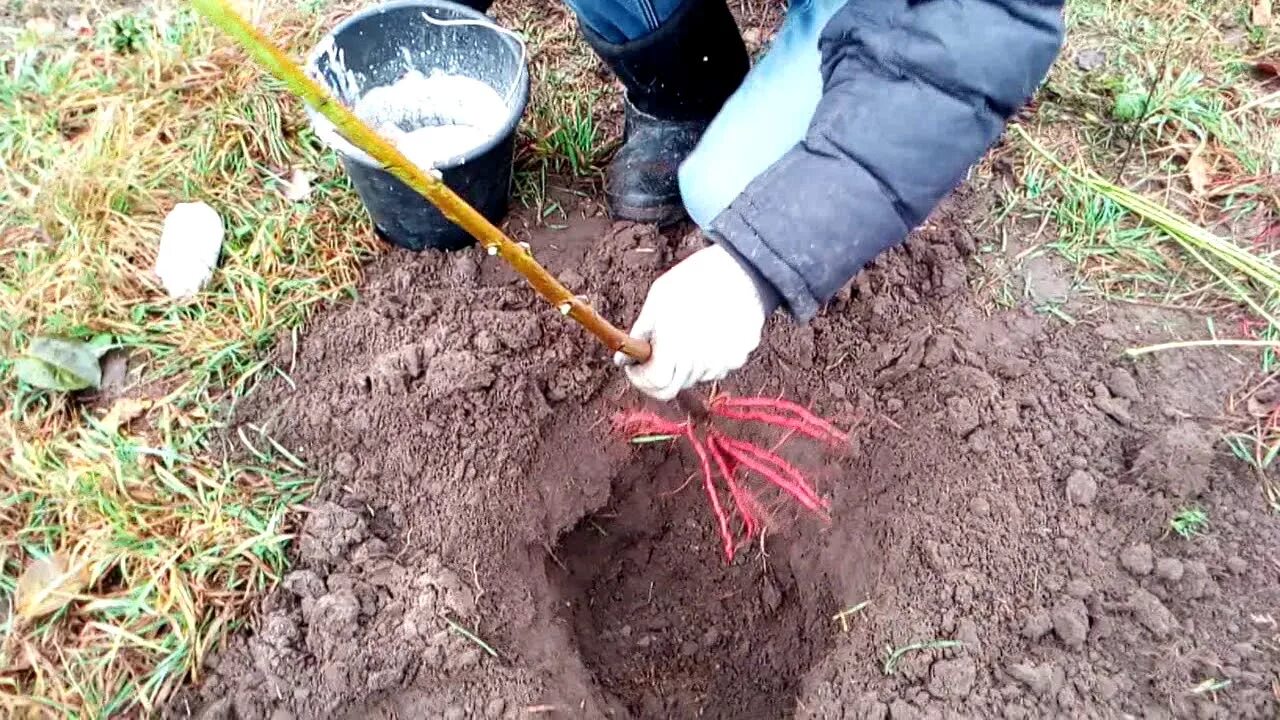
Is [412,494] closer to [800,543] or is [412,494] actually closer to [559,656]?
[559,656]

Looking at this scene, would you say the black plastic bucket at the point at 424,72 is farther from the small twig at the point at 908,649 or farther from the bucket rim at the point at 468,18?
the small twig at the point at 908,649

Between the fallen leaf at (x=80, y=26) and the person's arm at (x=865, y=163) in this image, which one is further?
the fallen leaf at (x=80, y=26)

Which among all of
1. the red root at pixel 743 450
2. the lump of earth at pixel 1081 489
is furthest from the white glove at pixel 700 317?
the lump of earth at pixel 1081 489

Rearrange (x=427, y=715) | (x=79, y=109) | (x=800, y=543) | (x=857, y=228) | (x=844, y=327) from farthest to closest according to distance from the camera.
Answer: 1. (x=79, y=109)
2. (x=844, y=327)
3. (x=800, y=543)
4. (x=427, y=715)
5. (x=857, y=228)

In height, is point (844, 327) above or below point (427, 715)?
above

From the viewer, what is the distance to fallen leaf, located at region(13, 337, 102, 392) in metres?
1.79

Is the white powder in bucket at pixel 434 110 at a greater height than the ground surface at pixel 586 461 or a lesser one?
greater

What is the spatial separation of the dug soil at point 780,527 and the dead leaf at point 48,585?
29 cm

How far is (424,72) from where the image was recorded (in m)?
2.04

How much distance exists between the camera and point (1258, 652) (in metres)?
1.51

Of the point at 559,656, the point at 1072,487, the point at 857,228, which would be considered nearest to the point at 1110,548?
the point at 1072,487

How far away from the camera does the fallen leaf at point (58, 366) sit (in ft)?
5.88

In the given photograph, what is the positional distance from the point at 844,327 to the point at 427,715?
3.54 feet

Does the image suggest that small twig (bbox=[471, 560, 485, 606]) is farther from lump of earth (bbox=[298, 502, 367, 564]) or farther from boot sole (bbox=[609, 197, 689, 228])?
boot sole (bbox=[609, 197, 689, 228])
